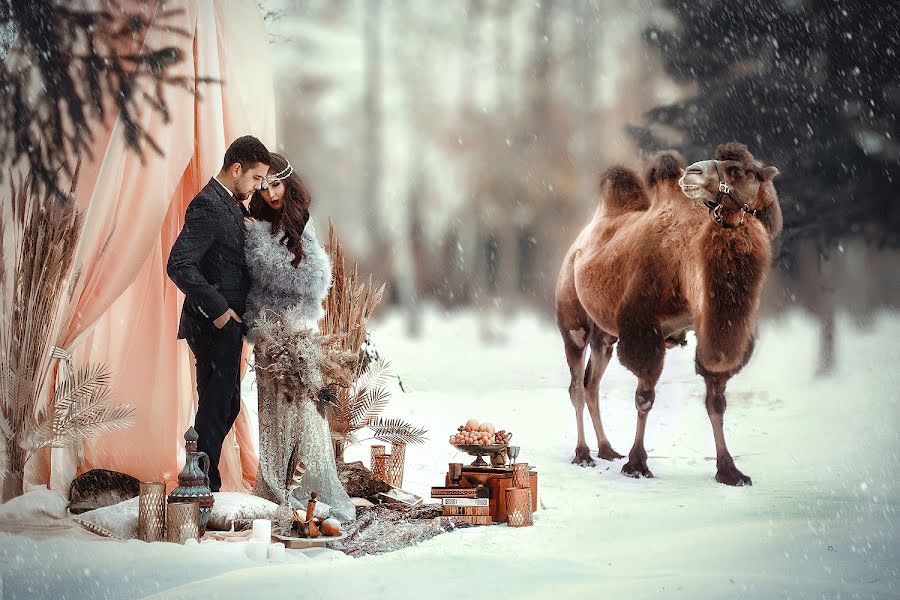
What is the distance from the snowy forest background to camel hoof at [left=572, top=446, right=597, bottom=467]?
792mm

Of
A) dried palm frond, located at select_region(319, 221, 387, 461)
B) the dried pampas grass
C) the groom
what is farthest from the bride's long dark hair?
the dried pampas grass

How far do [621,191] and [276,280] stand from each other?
1963mm

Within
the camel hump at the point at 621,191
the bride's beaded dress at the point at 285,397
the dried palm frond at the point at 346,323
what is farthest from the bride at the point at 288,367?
the camel hump at the point at 621,191

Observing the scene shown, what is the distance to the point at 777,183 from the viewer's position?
506 cm

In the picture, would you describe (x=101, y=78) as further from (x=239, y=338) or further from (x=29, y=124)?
(x=239, y=338)

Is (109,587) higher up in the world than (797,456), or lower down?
lower down

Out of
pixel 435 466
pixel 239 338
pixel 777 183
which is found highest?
pixel 777 183

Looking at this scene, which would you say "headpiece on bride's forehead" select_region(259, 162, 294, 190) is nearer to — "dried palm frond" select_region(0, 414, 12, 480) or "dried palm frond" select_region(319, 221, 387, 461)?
"dried palm frond" select_region(319, 221, 387, 461)

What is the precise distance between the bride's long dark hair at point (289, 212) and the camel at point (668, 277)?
63.8 inches

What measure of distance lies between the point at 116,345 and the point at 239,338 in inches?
29.8

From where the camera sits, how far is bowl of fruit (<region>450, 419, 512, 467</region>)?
14.7 ft

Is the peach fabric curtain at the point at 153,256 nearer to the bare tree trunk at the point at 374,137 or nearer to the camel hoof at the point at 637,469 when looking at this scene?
the bare tree trunk at the point at 374,137

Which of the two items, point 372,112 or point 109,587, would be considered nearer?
point 109,587

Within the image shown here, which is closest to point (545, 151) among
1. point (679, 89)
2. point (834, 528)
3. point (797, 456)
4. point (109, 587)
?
point (679, 89)
